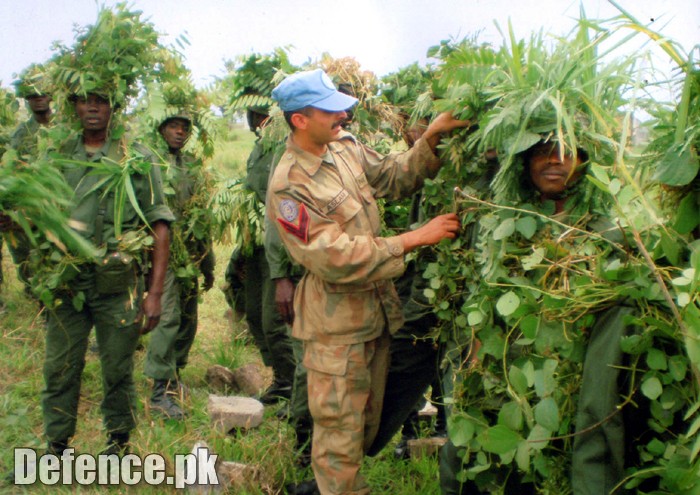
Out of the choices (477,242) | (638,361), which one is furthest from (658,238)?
(477,242)

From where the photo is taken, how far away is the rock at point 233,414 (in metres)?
4.40

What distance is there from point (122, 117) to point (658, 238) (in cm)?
301

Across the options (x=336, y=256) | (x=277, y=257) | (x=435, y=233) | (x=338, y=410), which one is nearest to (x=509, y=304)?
(x=435, y=233)

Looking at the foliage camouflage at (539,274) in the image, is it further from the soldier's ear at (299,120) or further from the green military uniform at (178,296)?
the green military uniform at (178,296)

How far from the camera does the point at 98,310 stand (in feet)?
13.3

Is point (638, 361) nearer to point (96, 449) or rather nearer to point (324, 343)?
point (324, 343)

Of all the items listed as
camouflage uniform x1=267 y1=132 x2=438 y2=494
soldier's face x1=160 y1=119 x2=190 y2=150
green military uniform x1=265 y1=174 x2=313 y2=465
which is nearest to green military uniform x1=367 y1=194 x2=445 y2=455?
camouflage uniform x1=267 y1=132 x2=438 y2=494

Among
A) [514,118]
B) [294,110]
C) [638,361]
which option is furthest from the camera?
[294,110]

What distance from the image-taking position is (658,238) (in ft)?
7.04

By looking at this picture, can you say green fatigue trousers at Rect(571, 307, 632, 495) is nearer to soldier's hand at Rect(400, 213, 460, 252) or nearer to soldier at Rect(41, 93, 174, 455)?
soldier's hand at Rect(400, 213, 460, 252)

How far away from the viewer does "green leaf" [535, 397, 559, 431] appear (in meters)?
2.11

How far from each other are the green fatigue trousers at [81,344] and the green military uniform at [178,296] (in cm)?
91

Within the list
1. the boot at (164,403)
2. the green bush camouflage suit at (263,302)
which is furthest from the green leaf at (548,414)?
the boot at (164,403)

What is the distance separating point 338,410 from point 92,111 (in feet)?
6.74
